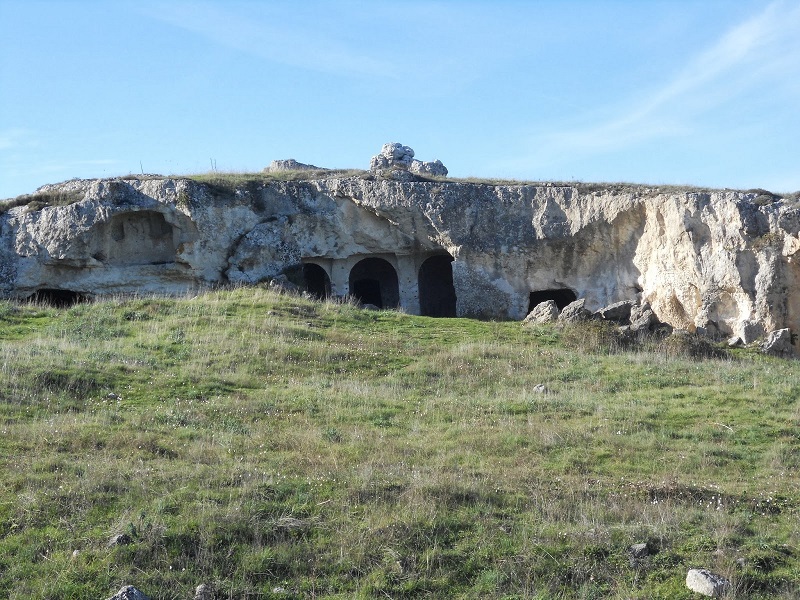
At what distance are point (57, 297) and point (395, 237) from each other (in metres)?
10.1

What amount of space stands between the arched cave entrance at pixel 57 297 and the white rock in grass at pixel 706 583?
21.1 metres

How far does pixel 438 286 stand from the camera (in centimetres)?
3250

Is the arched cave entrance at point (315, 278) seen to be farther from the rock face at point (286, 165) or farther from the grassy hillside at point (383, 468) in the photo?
the grassy hillside at point (383, 468)

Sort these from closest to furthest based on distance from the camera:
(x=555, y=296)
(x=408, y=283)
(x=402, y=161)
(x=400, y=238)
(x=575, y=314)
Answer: (x=575, y=314) → (x=400, y=238) → (x=408, y=283) → (x=555, y=296) → (x=402, y=161)

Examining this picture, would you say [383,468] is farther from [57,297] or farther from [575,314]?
[57,297]

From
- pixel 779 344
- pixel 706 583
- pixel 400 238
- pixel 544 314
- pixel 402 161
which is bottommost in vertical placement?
pixel 706 583

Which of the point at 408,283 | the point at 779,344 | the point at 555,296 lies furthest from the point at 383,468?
the point at 555,296

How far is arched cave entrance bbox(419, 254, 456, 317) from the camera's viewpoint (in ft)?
105

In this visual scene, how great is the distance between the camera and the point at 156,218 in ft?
92.4

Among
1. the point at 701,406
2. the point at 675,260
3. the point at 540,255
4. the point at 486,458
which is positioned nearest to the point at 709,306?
the point at 675,260

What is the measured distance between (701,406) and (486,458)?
17.2 ft

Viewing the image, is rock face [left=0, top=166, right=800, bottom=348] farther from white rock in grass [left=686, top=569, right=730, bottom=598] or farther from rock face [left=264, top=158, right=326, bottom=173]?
white rock in grass [left=686, top=569, right=730, bottom=598]

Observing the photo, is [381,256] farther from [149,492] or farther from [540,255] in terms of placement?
[149,492]

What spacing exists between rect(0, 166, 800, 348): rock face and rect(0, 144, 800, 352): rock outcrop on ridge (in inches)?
1.4
